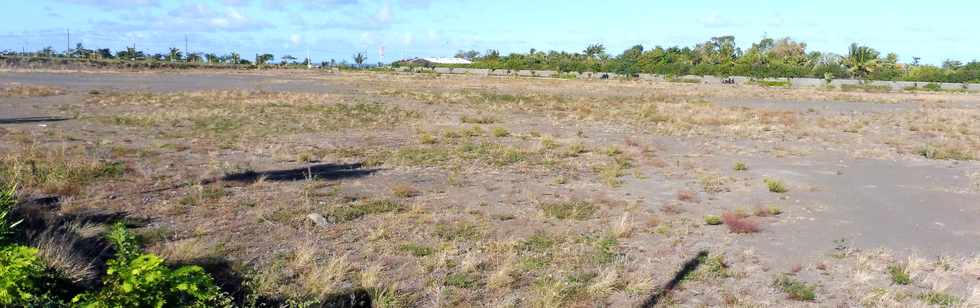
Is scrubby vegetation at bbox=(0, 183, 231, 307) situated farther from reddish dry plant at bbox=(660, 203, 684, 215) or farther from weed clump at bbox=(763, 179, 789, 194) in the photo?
weed clump at bbox=(763, 179, 789, 194)

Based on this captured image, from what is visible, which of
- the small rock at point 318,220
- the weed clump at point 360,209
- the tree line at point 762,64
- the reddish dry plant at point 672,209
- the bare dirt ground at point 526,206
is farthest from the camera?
the tree line at point 762,64

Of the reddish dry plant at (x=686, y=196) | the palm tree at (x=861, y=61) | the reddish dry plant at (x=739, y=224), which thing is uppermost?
the palm tree at (x=861, y=61)

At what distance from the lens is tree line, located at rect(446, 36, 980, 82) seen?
93.9 meters

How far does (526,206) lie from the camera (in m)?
12.6

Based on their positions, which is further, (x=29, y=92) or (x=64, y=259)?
(x=29, y=92)

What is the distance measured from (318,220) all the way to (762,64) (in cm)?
10667

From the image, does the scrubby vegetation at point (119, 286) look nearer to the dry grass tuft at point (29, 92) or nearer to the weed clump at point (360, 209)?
the weed clump at point (360, 209)

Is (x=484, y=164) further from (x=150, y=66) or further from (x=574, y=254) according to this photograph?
(x=150, y=66)

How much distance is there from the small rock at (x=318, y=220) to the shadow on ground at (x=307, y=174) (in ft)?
11.3

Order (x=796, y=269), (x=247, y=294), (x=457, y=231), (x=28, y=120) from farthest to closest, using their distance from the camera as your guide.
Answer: (x=28, y=120) → (x=457, y=231) → (x=796, y=269) → (x=247, y=294)

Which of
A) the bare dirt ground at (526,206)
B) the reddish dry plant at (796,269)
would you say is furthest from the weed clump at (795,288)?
the reddish dry plant at (796,269)

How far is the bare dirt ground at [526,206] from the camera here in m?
8.23

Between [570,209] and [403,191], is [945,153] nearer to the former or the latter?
[570,209]

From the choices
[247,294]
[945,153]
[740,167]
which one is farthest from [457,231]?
[945,153]
